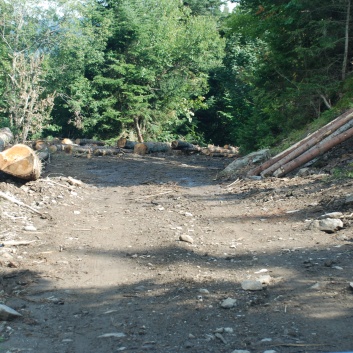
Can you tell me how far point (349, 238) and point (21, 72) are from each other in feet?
44.6

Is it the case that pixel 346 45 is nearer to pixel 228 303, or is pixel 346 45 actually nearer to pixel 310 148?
pixel 310 148

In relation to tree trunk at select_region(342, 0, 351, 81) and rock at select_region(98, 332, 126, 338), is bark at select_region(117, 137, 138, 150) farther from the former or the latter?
rock at select_region(98, 332, 126, 338)

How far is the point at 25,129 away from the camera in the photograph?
16.6 m

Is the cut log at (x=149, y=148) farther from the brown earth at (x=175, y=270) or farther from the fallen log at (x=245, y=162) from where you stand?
the brown earth at (x=175, y=270)

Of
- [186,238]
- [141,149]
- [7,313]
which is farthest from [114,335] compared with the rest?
[141,149]

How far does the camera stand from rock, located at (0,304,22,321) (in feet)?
14.2

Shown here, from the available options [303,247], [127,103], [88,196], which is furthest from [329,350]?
[127,103]

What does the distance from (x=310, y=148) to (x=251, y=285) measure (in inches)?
289

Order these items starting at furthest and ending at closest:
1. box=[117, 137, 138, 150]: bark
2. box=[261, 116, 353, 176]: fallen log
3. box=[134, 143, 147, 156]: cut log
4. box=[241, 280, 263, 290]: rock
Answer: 1. box=[117, 137, 138, 150]: bark
2. box=[134, 143, 147, 156]: cut log
3. box=[261, 116, 353, 176]: fallen log
4. box=[241, 280, 263, 290]: rock

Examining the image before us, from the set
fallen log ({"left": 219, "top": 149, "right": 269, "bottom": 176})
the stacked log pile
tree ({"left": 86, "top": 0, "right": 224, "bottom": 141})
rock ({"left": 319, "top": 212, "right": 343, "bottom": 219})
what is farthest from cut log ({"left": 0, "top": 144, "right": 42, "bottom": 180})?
tree ({"left": 86, "top": 0, "right": 224, "bottom": 141})

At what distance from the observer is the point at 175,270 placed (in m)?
5.57

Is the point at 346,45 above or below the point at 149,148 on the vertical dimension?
above

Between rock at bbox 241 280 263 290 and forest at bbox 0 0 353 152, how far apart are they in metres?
8.89

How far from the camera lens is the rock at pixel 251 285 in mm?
4836
